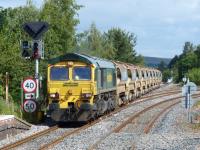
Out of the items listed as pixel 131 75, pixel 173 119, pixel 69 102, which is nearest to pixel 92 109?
pixel 69 102

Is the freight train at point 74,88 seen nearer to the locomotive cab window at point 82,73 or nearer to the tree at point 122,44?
the locomotive cab window at point 82,73

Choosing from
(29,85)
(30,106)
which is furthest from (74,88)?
Answer: (29,85)

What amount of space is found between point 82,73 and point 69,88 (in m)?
0.90

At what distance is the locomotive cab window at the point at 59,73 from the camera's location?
946 inches

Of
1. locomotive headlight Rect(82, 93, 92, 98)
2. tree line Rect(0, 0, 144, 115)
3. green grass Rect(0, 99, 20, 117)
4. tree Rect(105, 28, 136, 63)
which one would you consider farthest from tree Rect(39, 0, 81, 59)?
tree Rect(105, 28, 136, 63)

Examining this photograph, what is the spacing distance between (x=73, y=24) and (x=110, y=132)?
23.9 meters

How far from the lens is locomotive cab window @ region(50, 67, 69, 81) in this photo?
24.0 m

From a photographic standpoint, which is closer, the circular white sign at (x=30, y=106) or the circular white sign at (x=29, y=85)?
the circular white sign at (x=29, y=85)

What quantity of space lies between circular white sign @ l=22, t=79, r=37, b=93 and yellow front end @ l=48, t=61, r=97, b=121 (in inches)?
80.7

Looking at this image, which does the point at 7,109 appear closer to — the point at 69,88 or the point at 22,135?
the point at 69,88

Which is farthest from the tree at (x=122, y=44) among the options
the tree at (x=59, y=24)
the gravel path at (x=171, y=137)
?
the gravel path at (x=171, y=137)

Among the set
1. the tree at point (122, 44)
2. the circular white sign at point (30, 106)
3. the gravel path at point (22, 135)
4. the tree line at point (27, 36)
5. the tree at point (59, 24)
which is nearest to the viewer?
the gravel path at point (22, 135)

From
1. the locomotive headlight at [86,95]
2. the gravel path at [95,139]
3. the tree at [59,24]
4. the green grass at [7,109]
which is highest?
the tree at [59,24]

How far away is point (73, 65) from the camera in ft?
79.3
